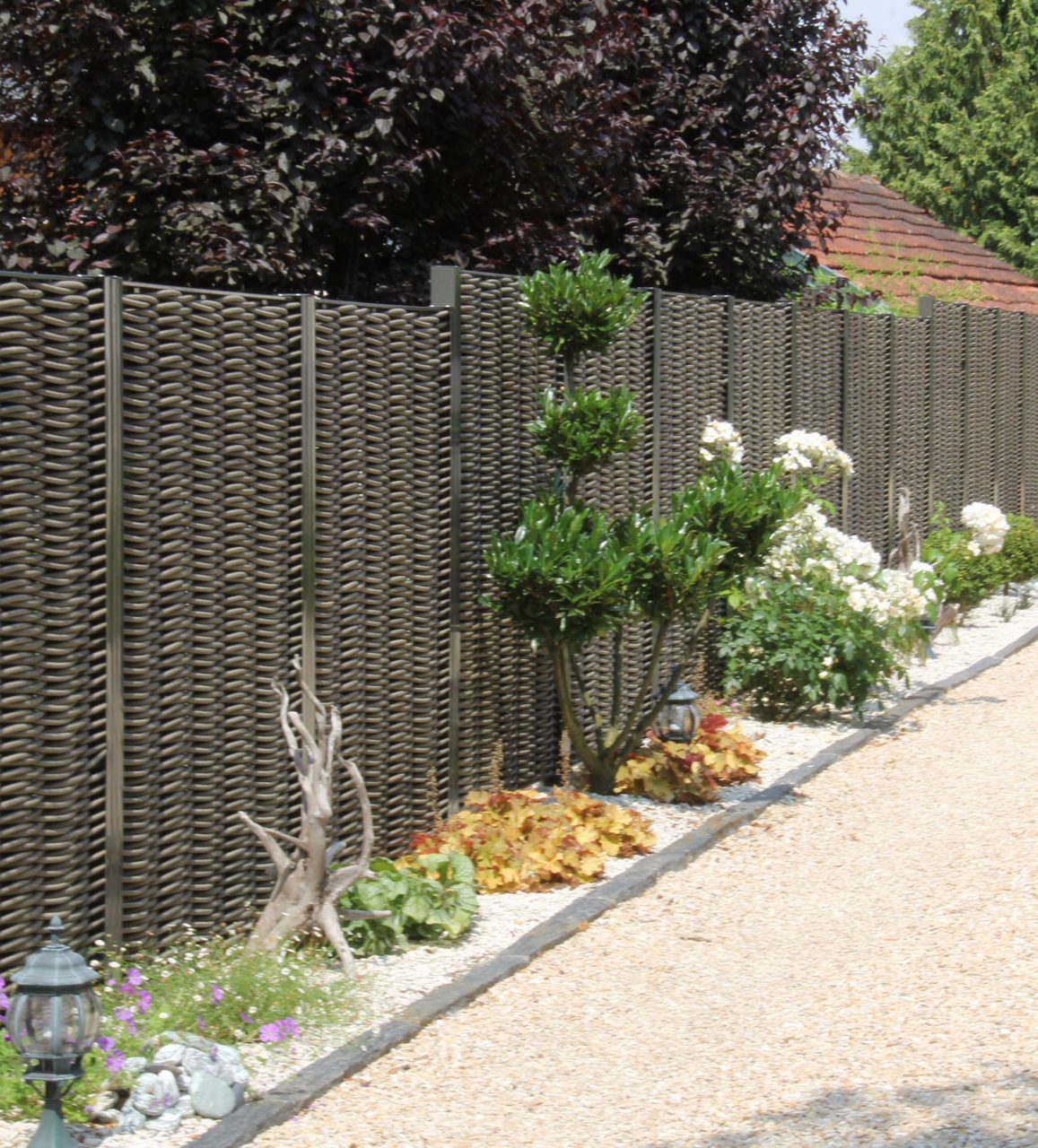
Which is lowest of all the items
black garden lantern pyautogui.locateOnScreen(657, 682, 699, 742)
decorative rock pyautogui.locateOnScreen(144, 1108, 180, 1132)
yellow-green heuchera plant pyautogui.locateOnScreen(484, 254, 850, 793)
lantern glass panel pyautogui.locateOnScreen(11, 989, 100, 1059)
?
decorative rock pyautogui.locateOnScreen(144, 1108, 180, 1132)

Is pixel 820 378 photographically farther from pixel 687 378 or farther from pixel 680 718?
pixel 680 718

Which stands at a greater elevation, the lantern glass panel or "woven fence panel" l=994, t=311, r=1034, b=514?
"woven fence panel" l=994, t=311, r=1034, b=514

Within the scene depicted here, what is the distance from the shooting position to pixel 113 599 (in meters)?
5.24

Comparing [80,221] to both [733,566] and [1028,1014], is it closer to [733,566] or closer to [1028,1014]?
[733,566]

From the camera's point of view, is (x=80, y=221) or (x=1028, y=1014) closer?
(x=1028, y=1014)

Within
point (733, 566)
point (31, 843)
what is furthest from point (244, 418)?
point (733, 566)

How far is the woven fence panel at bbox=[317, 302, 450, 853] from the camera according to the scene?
6.43m

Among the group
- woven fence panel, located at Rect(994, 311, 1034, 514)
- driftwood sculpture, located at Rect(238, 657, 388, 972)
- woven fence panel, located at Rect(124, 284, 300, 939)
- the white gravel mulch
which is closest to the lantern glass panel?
the white gravel mulch

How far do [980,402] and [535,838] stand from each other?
10661 mm

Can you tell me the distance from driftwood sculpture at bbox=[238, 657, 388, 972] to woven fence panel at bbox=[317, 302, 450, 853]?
24.0 inches

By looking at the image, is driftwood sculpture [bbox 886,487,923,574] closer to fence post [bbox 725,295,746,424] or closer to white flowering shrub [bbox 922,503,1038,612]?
white flowering shrub [bbox 922,503,1038,612]

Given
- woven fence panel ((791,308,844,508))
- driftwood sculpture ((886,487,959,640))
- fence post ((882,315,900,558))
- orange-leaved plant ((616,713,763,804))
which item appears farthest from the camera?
fence post ((882,315,900,558))

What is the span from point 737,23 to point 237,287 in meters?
5.21

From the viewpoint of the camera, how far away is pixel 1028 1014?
537 centimetres
